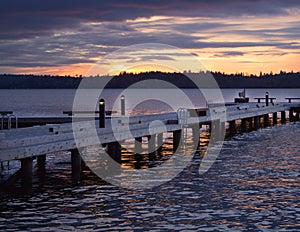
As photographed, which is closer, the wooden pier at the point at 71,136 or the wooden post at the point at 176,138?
the wooden pier at the point at 71,136

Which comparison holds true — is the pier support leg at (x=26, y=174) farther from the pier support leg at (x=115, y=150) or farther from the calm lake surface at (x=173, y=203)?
the pier support leg at (x=115, y=150)

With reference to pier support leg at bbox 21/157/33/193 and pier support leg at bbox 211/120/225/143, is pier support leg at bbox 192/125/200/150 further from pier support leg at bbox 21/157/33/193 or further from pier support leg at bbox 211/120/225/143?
pier support leg at bbox 21/157/33/193

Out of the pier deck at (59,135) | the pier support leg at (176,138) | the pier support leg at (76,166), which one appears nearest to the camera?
the pier deck at (59,135)

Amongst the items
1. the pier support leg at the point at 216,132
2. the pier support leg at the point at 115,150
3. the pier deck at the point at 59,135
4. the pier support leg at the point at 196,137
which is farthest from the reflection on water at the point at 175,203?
the pier support leg at the point at 216,132

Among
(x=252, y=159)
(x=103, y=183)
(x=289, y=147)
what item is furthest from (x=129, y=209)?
(x=289, y=147)

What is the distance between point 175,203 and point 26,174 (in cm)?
424

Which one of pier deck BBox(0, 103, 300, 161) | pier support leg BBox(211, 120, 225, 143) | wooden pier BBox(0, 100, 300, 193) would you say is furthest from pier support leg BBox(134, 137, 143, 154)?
pier support leg BBox(211, 120, 225, 143)

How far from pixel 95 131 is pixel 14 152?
188 inches

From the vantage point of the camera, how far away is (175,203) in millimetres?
16438

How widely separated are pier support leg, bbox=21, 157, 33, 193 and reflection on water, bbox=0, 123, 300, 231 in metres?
0.32

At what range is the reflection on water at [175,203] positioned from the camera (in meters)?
14.1

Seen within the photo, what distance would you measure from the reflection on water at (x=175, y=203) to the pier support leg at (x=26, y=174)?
0.32 m

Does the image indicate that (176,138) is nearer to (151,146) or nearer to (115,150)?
(151,146)

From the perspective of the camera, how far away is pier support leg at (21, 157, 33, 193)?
16781 mm
